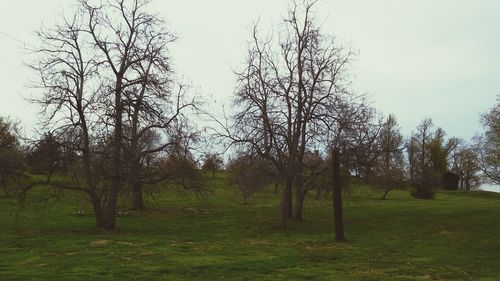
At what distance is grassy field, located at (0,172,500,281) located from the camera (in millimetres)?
17281

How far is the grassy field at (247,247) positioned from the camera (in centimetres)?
1728

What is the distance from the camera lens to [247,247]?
24.8m

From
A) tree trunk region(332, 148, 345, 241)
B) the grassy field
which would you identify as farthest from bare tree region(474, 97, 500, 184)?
tree trunk region(332, 148, 345, 241)

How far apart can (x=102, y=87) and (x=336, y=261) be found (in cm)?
1649

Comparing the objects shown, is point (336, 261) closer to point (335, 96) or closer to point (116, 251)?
point (116, 251)

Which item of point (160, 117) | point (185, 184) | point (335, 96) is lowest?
point (185, 184)

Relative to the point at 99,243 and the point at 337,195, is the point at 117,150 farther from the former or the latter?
the point at 337,195

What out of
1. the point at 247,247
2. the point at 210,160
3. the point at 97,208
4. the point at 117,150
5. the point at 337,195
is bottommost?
the point at 247,247

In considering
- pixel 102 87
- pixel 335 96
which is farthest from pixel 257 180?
pixel 102 87

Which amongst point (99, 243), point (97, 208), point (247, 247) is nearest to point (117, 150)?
point (97, 208)

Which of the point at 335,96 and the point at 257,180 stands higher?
the point at 335,96

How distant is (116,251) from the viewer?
2209 cm

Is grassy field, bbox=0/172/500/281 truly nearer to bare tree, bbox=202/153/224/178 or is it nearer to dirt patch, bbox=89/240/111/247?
dirt patch, bbox=89/240/111/247

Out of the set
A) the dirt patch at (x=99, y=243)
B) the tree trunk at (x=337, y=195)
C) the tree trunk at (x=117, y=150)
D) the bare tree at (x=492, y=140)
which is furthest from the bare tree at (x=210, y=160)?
the bare tree at (x=492, y=140)
